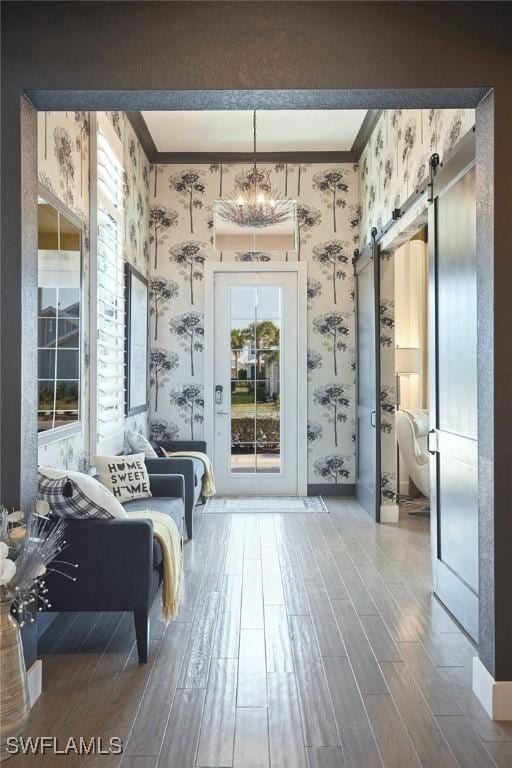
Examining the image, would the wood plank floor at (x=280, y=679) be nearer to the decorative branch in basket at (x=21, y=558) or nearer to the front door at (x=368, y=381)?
the decorative branch in basket at (x=21, y=558)

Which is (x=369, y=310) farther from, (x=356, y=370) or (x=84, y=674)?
(x=84, y=674)

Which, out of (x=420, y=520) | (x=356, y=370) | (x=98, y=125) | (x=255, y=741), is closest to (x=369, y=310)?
(x=356, y=370)

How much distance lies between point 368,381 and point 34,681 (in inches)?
163

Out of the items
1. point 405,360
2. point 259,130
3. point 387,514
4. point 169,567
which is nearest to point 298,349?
point 405,360

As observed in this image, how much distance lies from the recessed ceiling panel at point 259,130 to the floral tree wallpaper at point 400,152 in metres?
0.32

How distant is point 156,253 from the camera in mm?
6613

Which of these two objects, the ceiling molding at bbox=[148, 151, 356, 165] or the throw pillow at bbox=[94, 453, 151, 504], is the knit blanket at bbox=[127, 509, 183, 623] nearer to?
the throw pillow at bbox=[94, 453, 151, 504]

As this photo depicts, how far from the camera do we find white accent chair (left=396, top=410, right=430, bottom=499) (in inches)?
241

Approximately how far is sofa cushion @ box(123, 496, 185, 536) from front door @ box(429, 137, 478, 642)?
156 centimetres

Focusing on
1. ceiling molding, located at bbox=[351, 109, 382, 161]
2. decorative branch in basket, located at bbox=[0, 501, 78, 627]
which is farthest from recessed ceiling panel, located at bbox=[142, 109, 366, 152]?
decorative branch in basket, located at bbox=[0, 501, 78, 627]

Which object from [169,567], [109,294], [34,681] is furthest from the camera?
[109,294]

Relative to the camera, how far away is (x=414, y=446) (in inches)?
243

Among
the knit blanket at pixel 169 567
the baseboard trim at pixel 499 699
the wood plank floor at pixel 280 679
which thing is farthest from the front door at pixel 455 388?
the knit blanket at pixel 169 567

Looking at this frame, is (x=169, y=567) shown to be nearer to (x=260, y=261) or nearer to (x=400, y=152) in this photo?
(x=400, y=152)
